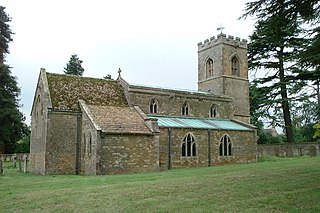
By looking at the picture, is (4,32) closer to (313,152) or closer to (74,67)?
(74,67)

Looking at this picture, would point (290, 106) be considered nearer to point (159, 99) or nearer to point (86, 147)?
point (159, 99)

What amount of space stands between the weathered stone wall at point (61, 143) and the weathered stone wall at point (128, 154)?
3525mm

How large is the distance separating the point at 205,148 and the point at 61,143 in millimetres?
10916

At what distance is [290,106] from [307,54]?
99.8ft

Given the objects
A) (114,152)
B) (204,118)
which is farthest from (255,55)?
(114,152)

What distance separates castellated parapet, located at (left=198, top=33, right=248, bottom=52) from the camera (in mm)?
36812

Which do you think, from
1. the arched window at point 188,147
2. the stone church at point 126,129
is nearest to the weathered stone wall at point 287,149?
the stone church at point 126,129

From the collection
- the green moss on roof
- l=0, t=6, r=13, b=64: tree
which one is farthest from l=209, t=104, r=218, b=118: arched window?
l=0, t=6, r=13, b=64: tree

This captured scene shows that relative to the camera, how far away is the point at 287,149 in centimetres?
3431

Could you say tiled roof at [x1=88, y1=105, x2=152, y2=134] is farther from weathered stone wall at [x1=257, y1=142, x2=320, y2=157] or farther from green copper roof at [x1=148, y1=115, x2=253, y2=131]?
weathered stone wall at [x1=257, y1=142, x2=320, y2=157]

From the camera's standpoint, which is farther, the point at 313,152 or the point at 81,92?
the point at 313,152

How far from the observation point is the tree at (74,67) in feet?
203

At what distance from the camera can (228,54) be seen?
37.1 metres

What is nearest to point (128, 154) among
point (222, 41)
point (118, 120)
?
point (118, 120)
